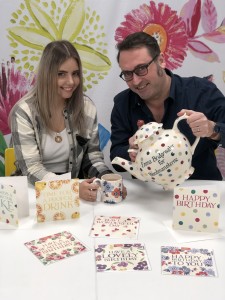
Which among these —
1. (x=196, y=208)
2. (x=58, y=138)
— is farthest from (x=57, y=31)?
(x=196, y=208)

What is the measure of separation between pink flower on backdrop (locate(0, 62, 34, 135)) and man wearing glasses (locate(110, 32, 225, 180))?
0.77m

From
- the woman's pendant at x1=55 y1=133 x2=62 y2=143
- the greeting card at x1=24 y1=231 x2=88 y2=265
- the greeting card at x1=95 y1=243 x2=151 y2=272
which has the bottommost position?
the greeting card at x1=24 y1=231 x2=88 y2=265

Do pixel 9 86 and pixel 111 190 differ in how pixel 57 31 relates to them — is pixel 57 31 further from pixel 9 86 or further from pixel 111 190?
pixel 111 190

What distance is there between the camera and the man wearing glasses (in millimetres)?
1489

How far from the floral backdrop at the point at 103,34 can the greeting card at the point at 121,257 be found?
1.41 metres

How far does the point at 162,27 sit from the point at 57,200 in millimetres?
1460

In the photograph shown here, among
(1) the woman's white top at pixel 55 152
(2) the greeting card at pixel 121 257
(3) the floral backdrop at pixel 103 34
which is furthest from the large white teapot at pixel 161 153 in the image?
(3) the floral backdrop at pixel 103 34

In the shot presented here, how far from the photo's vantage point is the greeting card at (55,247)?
0.94 m

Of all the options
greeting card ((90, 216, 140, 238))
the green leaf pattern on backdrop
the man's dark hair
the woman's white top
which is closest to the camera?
greeting card ((90, 216, 140, 238))

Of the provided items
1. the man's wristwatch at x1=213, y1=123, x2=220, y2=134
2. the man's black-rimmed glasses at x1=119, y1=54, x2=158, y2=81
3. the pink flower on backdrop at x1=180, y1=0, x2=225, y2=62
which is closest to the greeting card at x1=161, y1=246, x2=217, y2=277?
the man's wristwatch at x1=213, y1=123, x2=220, y2=134

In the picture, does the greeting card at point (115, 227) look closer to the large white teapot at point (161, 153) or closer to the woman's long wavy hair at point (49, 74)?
the large white teapot at point (161, 153)

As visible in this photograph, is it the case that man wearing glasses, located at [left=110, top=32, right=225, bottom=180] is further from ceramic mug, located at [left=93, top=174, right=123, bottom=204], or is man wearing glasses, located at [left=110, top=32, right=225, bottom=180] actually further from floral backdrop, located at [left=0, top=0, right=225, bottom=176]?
floral backdrop, located at [left=0, top=0, right=225, bottom=176]

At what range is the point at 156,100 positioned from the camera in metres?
1.64

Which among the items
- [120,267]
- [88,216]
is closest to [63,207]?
[88,216]
